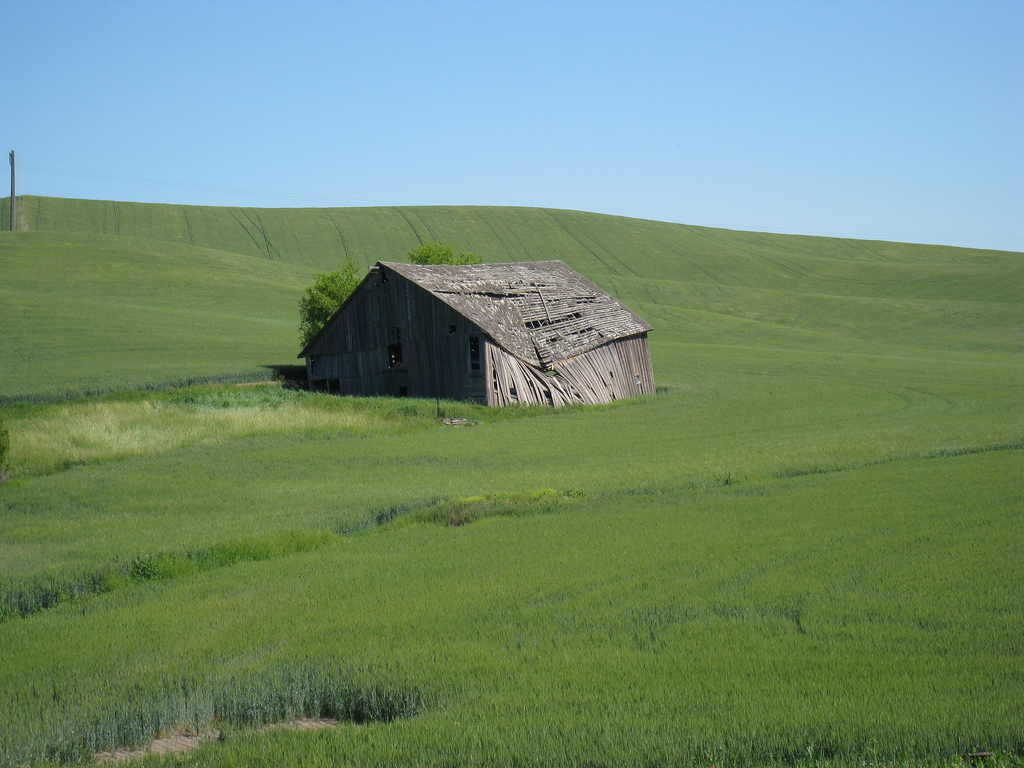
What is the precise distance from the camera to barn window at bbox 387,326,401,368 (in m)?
41.5

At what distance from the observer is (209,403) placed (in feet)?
113

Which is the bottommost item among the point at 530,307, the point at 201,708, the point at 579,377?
the point at 201,708

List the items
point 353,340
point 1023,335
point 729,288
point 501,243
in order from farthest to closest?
point 501,243
point 729,288
point 1023,335
point 353,340

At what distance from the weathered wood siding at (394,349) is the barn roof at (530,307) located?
803 millimetres

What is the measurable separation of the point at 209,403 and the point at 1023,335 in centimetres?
6178

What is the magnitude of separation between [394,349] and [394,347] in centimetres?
10

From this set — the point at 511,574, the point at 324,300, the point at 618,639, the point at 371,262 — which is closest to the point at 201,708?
the point at 618,639

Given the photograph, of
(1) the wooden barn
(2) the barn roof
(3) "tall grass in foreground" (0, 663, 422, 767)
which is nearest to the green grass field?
(3) "tall grass in foreground" (0, 663, 422, 767)

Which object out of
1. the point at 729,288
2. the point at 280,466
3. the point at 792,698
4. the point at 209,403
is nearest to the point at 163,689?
the point at 792,698

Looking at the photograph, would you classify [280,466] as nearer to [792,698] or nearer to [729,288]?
[792,698]

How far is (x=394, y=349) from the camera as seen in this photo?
4184 cm

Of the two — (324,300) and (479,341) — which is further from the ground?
(324,300)

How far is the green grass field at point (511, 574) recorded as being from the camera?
6.76 meters

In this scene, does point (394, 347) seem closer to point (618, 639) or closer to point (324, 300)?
point (324, 300)
